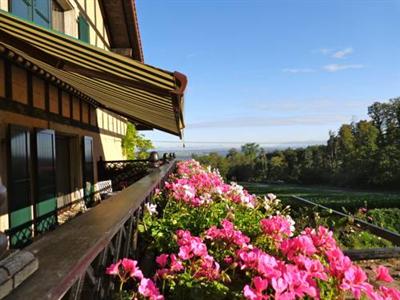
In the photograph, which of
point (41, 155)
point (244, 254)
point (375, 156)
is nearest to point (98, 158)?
point (41, 155)

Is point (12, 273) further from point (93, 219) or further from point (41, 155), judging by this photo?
point (41, 155)

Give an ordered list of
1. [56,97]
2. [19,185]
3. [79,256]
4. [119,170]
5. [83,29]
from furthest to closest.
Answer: [119,170], [83,29], [56,97], [19,185], [79,256]

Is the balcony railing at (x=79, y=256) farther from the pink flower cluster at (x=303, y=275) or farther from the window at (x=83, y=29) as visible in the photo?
the window at (x=83, y=29)

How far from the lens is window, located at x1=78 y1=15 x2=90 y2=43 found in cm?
839

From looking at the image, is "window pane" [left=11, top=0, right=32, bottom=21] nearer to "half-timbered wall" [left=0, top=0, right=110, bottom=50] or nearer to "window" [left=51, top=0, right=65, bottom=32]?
"half-timbered wall" [left=0, top=0, right=110, bottom=50]

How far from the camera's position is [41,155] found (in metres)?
6.04

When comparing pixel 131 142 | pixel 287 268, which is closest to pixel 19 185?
pixel 287 268

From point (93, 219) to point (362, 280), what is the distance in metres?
1.03

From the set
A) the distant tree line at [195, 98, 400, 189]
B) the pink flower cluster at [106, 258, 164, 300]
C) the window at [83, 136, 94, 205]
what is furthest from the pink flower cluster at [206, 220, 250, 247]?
the distant tree line at [195, 98, 400, 189]

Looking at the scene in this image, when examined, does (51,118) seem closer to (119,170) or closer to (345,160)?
(119,170)

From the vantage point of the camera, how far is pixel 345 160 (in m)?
56.6

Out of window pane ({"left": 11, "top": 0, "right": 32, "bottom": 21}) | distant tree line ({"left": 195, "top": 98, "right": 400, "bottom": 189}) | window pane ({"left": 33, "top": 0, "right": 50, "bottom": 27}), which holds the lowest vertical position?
distant tree line ({"left": 195, "top": 98, "right": 400, "bottom": 189})

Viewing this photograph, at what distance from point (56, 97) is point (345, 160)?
54.2 metres

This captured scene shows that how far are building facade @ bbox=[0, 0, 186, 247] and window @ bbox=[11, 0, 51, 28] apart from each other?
14mm
